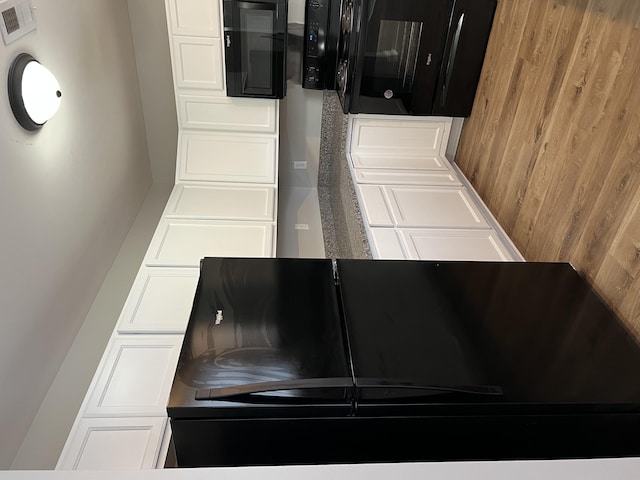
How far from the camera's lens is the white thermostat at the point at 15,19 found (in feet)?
4.85

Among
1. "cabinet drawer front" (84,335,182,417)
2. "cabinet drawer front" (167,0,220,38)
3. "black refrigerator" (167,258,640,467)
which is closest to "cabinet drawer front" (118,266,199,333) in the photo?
"cabinet drawer front" (84,335,182,417)

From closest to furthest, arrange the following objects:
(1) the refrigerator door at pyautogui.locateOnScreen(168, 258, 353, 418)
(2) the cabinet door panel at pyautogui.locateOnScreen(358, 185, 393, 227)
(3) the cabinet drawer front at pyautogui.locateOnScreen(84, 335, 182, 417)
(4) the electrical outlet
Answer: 1. (1) the refrigerator door at pyautogui.locateOnScreen(168, 258, 353, 418)
2. (3) the cabinet drawer front at pyautogui.locateOnScreen(84, 335, 182, 417)
3. (2) the cabinet door panel at pyautogui.locateOnScreen(358, 185, 393, 227)
4. (4) the electrical outlet

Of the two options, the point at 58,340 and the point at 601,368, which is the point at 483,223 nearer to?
the point at 601,368

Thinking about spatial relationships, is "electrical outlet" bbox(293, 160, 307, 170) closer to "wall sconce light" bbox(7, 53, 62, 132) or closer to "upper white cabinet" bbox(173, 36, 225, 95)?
"upper white cabinet" bbox(173, 36, 225, 95)

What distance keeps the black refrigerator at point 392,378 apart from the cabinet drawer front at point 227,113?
5.37ft

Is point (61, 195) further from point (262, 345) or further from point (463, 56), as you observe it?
point (463, 56)

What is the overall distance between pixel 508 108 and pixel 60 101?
1.79m

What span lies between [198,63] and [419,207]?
1471 millimetres

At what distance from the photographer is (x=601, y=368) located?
1122 mm

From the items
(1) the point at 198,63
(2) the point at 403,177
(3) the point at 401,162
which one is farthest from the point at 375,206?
(1) the point at 198,63

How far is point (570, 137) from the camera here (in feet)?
4.93

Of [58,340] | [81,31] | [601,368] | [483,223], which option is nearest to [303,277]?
[601,368]

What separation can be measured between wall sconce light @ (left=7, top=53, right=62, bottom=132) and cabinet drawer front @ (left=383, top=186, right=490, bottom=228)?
1334 mm

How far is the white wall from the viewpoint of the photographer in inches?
61.0
